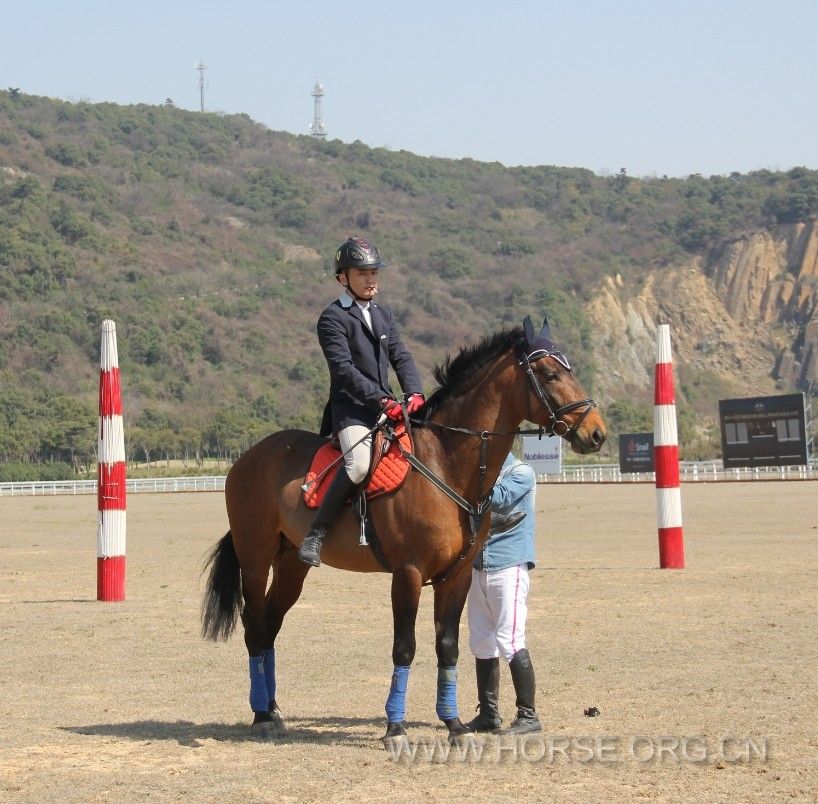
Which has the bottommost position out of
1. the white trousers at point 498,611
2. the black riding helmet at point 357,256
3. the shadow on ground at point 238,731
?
the shadow on ground at point 238,731

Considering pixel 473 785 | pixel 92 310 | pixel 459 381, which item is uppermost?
pixel 92 310

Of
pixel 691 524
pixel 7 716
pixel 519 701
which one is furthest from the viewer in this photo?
pixel 691 524

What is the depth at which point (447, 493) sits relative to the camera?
8523mm

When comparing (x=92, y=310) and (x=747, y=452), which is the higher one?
(x=92, y=310)

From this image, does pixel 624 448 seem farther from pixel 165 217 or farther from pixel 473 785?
pixel 165 217

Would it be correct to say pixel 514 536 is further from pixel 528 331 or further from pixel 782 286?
pixel 782 286

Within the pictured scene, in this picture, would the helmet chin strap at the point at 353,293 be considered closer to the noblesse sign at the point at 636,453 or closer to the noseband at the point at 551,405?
the noseband at the point at 551,405

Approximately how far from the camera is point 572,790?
7.07 m

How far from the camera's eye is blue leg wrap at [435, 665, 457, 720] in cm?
853

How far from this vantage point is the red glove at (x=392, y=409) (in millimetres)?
8625

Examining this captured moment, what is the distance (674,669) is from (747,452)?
45743 millimetres

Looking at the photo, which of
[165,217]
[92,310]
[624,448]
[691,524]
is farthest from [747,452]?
[165,217]

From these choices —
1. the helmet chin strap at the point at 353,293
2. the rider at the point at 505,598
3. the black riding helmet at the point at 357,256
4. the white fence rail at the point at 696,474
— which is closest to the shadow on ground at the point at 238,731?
the rider at the point at 505,598

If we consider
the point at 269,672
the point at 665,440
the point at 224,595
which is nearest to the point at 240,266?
the point at 665,440
